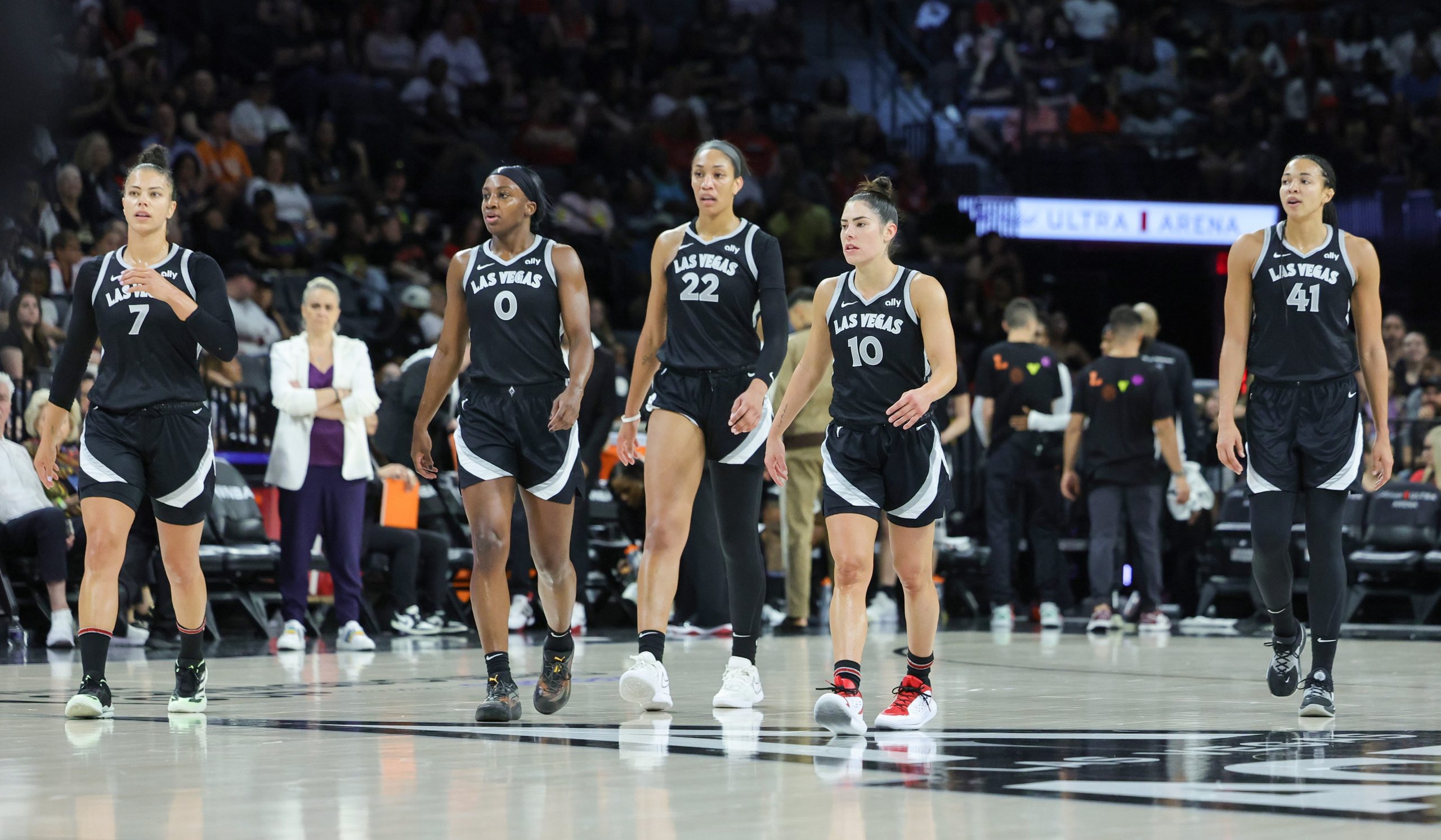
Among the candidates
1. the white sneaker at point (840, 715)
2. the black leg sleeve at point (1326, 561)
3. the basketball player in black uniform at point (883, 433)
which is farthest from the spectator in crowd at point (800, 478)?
the white sneaker at point (840, 715)

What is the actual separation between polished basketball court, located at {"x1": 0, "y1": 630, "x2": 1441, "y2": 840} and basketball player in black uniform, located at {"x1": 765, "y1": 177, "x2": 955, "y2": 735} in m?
0.39

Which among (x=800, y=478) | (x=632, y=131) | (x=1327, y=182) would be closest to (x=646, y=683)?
(x=1327, y=182)

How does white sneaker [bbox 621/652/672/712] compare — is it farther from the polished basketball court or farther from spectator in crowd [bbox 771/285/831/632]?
spectator in crowd [bbox 771/285/831/632]

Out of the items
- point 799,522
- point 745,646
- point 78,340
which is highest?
point 78,340

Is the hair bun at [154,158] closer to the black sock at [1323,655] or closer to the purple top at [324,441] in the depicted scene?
the purple top at [324,441]

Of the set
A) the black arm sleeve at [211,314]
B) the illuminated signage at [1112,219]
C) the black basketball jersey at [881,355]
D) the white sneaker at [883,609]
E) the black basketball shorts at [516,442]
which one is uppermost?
the illuminated signage at [1112,219]

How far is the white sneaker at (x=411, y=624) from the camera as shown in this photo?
11125mm

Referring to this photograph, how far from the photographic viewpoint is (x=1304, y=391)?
6430mm

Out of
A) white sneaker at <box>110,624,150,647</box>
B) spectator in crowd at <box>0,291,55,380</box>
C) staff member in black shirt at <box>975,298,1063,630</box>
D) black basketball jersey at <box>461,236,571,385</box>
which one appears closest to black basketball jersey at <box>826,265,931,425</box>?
black basketball jersey at <box>461,236,571,385</box>

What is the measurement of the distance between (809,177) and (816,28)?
396 centimetres

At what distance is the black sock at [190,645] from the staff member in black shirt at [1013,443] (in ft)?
21.9

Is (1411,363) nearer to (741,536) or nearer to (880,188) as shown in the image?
(741,536)

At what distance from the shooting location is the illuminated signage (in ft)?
61.4

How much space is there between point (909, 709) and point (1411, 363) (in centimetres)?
1017
